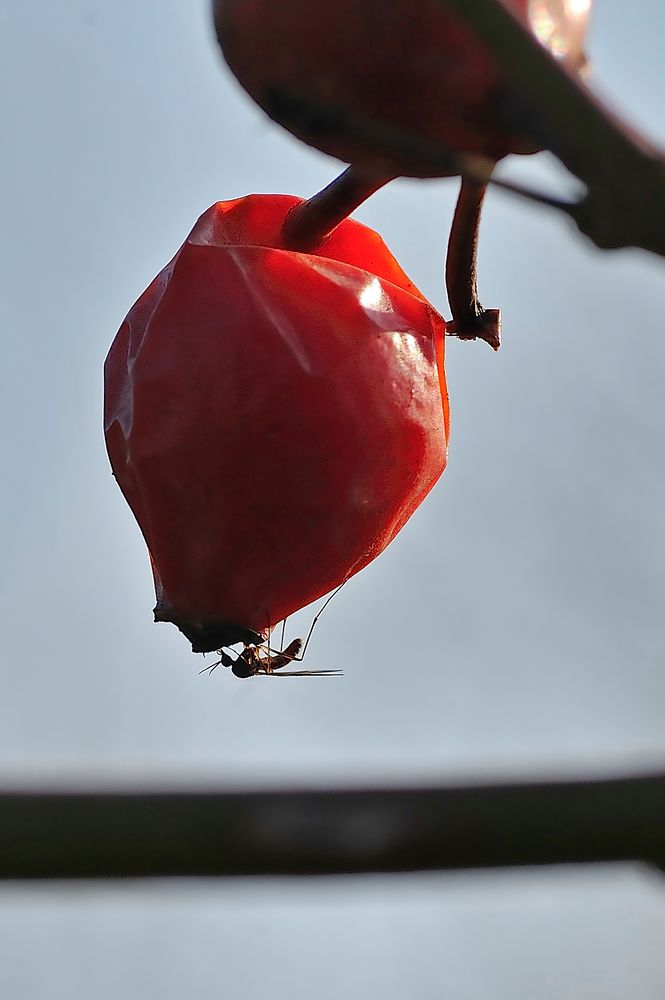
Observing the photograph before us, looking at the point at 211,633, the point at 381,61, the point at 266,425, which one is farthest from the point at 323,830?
the point at 211,633

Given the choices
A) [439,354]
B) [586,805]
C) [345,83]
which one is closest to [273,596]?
[439,354]

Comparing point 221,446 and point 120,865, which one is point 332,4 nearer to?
point 221,446

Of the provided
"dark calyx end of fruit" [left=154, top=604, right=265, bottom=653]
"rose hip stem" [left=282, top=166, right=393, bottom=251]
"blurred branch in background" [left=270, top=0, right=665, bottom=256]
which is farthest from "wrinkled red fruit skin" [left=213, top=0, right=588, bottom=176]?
"dark calyx end of fruit" [left=154, top=604, right=265, bottom=653]

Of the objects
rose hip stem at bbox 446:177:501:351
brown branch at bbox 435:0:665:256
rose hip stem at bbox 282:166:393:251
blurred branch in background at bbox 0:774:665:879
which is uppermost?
rose hip stem at bbox 282:166:393:251

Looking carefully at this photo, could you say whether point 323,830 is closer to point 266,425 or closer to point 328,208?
point 266,425

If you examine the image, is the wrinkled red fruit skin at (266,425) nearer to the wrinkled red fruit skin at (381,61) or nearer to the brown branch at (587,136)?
the wrinkled red fruit skin at (381,61)

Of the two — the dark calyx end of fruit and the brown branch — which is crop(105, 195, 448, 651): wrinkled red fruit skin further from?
the brown branch
